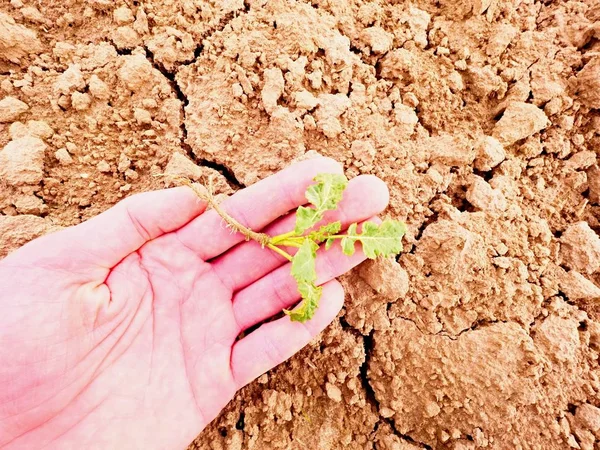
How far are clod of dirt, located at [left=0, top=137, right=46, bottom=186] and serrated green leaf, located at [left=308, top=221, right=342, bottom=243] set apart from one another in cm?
161

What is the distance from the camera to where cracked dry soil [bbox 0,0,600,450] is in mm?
2389

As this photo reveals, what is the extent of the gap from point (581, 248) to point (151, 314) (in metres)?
2.47

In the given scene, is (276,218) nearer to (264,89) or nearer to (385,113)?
(264,89)

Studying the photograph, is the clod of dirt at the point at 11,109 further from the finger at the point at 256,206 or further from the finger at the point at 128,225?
the finger at the point at 256,206

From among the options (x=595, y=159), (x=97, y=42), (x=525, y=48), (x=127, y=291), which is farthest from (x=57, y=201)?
(x=595, y=159)

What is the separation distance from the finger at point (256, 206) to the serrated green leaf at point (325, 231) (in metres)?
0.21

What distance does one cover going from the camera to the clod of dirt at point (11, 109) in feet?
8.33

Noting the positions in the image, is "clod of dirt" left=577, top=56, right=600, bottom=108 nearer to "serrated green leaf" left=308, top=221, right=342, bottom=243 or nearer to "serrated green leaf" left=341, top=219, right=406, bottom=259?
"serrated green leaf" left=341, top=219, right=406, bottom=259

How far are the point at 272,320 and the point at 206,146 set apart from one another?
1.10 m

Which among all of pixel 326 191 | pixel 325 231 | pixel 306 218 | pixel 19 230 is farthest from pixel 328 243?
pixel 19 230

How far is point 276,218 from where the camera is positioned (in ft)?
7.99

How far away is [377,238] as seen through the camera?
2195mm

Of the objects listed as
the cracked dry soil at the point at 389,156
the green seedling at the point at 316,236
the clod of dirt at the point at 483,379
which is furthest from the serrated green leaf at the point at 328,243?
the clod of dirt at the point at 483,379

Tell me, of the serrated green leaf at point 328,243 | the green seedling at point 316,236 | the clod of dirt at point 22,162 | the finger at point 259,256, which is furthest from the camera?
the clod of dirt at point 22,162
